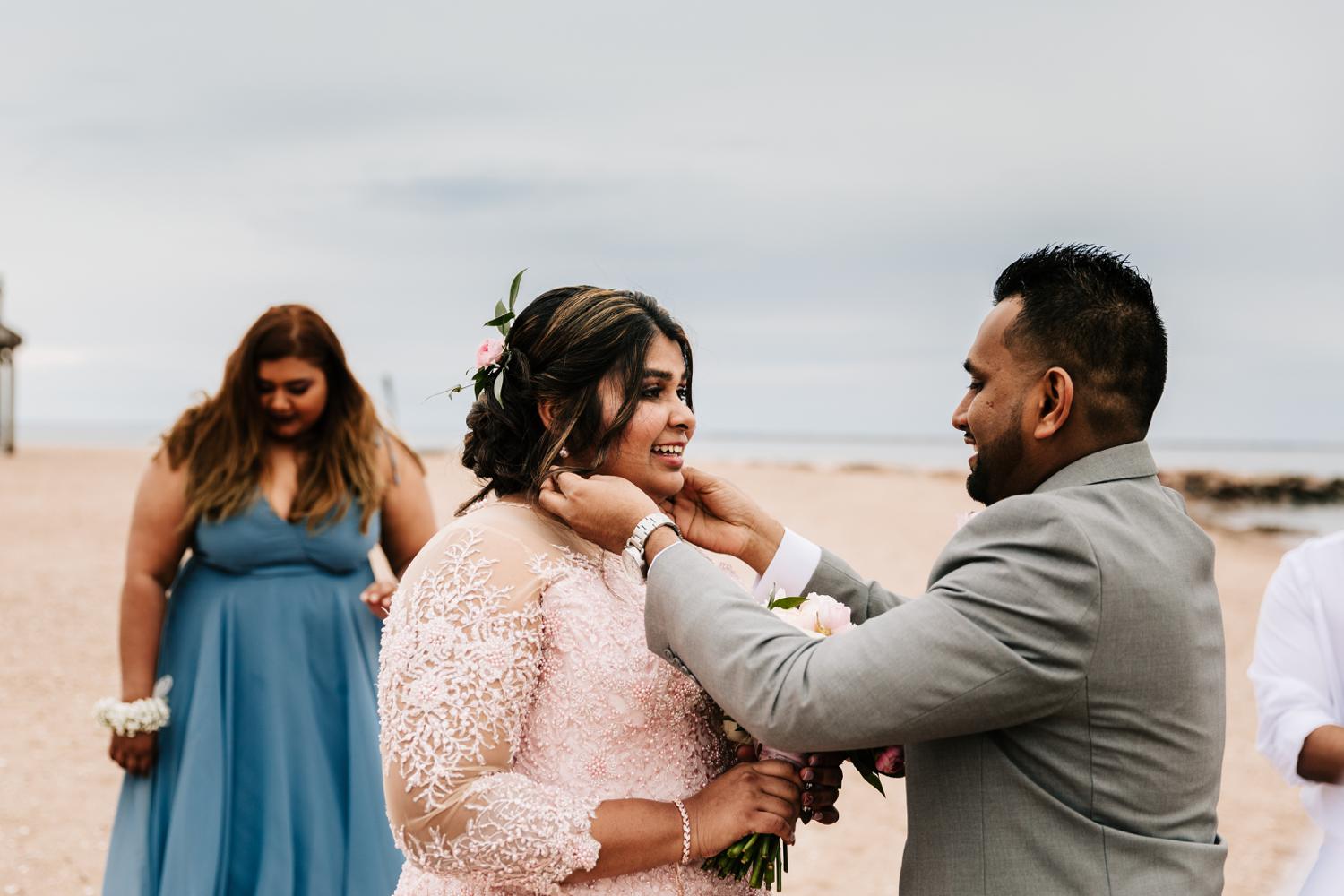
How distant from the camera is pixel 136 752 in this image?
15.6ft

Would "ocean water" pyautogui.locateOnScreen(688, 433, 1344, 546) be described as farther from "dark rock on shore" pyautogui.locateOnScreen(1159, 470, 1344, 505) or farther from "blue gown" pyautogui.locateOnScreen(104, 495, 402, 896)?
"blue gown" pyautogui.locateOnScreen(104, 495, 402, 896)

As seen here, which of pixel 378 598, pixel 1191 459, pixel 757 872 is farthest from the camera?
pixel 1191 459

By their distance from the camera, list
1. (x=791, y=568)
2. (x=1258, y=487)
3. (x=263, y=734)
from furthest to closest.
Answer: (x=1258, y=487) < (x=263, y=734) < (x=791, y=568)

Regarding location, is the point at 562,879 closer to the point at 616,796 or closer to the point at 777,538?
the point at 616,796

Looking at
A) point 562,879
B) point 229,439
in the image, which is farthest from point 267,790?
point 562,879

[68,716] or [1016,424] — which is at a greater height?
[1016,424]

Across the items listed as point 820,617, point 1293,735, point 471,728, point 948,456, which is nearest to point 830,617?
point 820,617

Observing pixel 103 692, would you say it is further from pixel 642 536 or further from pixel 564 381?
pixel 642 536

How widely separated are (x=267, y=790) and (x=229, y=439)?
1.48 meters

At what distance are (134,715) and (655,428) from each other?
10.1 feet

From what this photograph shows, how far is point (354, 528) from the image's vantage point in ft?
16.9

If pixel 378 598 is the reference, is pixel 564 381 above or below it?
above

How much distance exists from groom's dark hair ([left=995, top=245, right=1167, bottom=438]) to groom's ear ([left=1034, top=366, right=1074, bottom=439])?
23 millimetres

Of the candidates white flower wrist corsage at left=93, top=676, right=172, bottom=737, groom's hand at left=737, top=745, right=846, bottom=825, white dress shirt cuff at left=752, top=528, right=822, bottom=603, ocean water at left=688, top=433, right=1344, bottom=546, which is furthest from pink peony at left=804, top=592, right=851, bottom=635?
ocean water at left=688, top=433, right=1344, bottom=546
